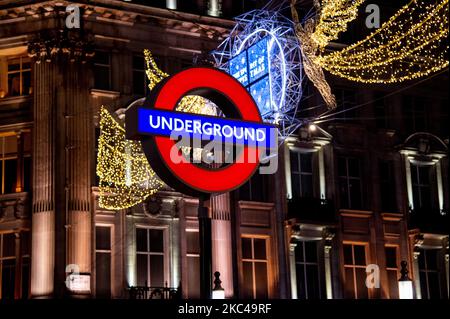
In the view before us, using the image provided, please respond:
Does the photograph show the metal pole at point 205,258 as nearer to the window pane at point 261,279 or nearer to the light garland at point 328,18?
the light garland at point 328,18

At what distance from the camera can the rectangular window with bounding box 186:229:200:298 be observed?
30297 millimetres

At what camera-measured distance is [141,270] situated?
29.7m

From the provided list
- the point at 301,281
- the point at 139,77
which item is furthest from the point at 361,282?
the point at 139,77

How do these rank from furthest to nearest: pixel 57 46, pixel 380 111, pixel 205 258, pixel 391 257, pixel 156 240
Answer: pixel 380 111
pixel 391 257
pixel 156 240
pixel 57 46
pixel 205 258

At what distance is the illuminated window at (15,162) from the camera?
29.6 meters

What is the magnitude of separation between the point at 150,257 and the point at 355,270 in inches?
311

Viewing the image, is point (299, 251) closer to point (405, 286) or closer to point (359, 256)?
point (359, 256)

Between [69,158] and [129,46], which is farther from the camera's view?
[129,46]

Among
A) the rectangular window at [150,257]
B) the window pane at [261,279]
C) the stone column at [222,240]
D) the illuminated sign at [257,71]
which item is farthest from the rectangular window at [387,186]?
the illuminated sign at [257,71]

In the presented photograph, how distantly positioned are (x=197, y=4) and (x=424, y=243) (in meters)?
12.1

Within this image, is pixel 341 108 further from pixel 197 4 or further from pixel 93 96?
pixel 93 96

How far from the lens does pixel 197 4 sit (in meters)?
32.5

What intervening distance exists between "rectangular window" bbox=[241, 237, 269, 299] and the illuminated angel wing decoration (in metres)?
4.09
